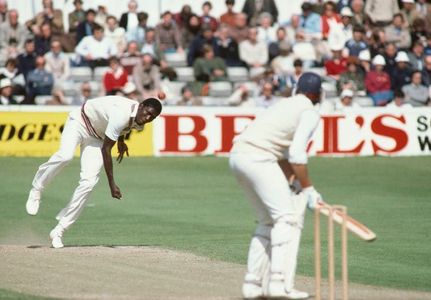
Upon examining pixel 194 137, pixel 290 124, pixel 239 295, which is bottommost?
pixel 194 137

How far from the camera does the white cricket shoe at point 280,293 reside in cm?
1030

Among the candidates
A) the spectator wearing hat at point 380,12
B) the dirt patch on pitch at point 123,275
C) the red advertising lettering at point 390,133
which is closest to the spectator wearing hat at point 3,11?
the red advertising lettering at point 390,133

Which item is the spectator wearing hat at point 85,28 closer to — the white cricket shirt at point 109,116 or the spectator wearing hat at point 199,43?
the spectator wearing hat at point 199,43

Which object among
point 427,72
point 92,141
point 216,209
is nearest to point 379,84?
point 427,72

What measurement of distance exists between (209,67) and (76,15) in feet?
11.0

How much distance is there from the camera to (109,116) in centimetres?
1393

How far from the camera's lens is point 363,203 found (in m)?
20.2

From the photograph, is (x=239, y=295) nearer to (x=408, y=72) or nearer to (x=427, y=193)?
(x=427, y=193)

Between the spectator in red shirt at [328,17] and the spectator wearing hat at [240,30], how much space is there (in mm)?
1887

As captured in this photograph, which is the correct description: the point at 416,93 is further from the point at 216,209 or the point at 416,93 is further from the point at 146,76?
the point at 216,209

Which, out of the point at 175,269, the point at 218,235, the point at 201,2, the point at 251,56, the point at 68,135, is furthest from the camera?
the point at 201,2

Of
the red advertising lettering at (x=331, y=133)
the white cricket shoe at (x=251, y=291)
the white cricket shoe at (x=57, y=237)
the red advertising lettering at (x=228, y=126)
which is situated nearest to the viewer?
the white cricket shoe at (x=251, y=291)

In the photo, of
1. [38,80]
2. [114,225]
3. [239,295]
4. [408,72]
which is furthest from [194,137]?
[239,295]

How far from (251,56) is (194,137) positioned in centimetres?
379
